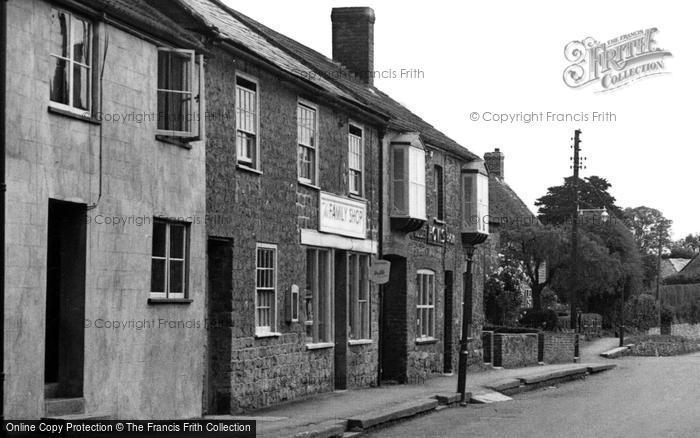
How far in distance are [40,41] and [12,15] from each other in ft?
2.02

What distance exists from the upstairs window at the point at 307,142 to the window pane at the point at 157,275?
5.38m

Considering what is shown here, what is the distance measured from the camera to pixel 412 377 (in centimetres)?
2847

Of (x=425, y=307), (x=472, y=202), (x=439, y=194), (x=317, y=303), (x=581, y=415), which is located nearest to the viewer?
(x=581, y=415)

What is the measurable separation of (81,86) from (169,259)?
11.1 ft

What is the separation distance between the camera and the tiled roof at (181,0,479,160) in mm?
20938

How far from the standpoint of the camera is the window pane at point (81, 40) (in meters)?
14.9

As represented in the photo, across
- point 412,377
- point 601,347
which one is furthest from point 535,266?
point 412,377

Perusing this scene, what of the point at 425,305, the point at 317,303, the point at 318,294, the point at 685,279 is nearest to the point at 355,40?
the point at 425,305

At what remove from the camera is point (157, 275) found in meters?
17.3

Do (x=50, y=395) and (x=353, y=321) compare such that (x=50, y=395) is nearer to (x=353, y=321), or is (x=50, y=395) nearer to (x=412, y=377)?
(x=353, y=321)

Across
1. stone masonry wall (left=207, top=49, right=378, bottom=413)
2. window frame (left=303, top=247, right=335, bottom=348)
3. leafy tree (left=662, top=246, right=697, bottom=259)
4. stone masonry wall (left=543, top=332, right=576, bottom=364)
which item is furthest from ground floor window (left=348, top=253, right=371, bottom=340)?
leafy tree (left=662, top=246, right=697, bottom=259)

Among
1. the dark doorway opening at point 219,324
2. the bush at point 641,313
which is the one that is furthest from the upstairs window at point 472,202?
the bush at point 641,313

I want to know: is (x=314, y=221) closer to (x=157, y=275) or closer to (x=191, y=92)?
(x=157, y=275)

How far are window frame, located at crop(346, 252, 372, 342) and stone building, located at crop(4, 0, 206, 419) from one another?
23.9ft
